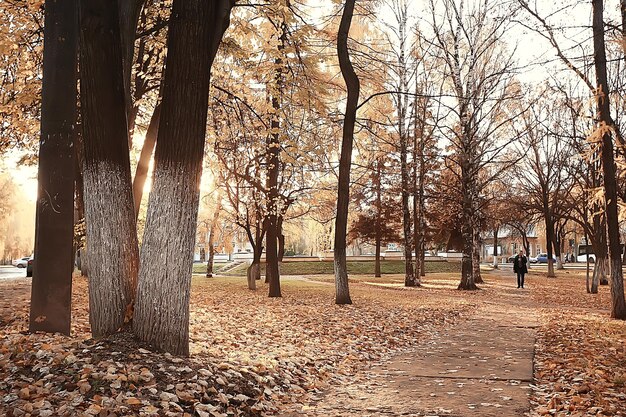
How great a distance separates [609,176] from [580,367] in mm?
7354

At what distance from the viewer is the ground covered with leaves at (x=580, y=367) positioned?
4.94 m

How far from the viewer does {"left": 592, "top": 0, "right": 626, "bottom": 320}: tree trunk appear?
1224 cm

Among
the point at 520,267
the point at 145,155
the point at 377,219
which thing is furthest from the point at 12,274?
the point at 520,267

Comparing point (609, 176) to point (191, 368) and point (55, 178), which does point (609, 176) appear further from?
point (55, 178)

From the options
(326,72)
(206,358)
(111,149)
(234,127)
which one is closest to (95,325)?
(206,358)

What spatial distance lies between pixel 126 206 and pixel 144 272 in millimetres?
870

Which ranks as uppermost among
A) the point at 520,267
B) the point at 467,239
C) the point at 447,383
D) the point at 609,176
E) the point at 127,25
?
the point at 127,25

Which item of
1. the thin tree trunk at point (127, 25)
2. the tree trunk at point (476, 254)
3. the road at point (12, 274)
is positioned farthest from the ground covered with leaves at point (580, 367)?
the road at point (12, 274)

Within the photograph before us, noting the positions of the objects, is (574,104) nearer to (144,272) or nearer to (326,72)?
(326,72)

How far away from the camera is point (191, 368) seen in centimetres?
530

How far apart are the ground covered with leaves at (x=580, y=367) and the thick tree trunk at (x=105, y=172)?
14.7 ft

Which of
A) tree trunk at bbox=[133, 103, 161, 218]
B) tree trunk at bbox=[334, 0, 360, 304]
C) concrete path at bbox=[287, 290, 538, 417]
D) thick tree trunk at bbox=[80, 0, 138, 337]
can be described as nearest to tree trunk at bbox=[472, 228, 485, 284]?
tree trunk at bbox=[334, 0, 360, 304]

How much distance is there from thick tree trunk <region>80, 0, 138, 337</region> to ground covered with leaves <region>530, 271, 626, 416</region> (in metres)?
4.47

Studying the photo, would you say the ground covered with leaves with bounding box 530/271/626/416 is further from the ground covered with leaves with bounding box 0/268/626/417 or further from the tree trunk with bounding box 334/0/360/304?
the tree trunk with bounding box 334/0/360/304
